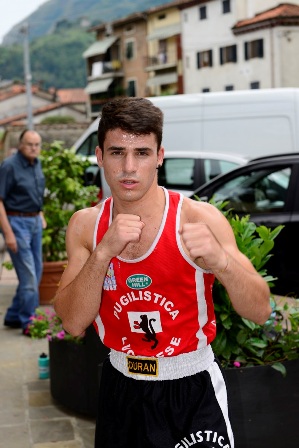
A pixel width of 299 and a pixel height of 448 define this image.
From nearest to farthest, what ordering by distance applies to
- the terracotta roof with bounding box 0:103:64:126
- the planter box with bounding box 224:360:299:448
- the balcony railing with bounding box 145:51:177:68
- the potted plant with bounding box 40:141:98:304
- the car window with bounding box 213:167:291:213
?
the planter box with bounding box 224:360:299:448 → the car window with bounding box 213:167:291:213 → the potted plant with bounding box 40:141:98:304 → the balcony railing with bounding box 145:51:177:68 → the terracotta roof with bounding box 0:103:64:126

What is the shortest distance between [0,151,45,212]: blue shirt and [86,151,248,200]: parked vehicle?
12.3 feet

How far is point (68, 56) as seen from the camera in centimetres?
15725

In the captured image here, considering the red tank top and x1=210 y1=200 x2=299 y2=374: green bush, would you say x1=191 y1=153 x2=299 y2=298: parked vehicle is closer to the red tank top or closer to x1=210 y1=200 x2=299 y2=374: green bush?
x1=210 y1=200 x2=299 y2=374: green bush

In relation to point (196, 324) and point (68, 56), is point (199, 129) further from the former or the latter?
point (68, 56)

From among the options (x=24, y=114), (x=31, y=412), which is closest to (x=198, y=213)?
(x=31, y=412)

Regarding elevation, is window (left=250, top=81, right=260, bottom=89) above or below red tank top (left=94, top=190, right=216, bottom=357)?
above

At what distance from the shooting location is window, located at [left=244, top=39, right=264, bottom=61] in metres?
56.8

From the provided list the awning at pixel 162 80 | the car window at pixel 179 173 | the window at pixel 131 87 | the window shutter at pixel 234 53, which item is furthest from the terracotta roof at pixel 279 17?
the car window at pixel 179 173

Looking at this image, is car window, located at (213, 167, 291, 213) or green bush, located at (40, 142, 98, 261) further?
green bush, located at (40, 142, 98, 261)

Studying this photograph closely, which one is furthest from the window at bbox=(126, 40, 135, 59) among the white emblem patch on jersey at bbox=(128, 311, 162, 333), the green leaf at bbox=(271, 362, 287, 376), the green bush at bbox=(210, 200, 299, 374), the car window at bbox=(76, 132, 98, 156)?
the white emblem patch on jersey at bbox=(128, 311, 162, 333)

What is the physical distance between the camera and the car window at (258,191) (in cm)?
820

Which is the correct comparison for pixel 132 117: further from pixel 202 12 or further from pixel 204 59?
pixel 202 12

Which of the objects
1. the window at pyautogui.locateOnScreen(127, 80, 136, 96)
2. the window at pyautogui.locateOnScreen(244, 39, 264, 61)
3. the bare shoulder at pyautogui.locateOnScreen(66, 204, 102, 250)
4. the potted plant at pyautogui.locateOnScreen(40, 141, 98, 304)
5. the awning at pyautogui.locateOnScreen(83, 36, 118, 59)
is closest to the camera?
the bare shoulder at pyautogui.locateOnScreen(66, 204, 102, 250)

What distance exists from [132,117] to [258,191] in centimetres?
582
